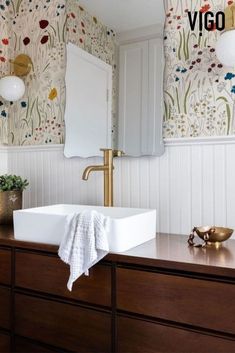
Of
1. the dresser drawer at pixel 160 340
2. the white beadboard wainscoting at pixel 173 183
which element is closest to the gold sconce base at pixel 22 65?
the white beadboard wainscoting at pixel 173 183

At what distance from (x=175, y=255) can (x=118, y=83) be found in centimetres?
98

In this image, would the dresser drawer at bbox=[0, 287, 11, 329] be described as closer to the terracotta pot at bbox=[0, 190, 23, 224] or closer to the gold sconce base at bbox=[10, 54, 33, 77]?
the terracotta pot at bbox=[0, 190, 23, 224]

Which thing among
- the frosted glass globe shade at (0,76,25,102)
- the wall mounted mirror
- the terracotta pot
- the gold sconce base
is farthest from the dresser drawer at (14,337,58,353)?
the gold sconce base

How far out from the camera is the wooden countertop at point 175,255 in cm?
107

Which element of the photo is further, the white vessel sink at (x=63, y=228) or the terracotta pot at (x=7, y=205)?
the terracotta pot at (x=7, y=205)

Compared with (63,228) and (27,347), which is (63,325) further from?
(63,228)

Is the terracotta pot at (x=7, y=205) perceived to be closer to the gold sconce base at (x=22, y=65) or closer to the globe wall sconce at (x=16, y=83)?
the globe wall sconce at (x=16, y=83)

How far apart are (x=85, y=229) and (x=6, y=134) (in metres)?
1.27

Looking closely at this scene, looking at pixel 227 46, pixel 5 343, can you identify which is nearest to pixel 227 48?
pixel 227 46

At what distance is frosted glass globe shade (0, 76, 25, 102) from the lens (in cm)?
205

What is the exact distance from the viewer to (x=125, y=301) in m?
1.20

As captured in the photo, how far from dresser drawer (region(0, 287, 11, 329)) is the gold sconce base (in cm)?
134

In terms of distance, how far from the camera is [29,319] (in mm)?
1438

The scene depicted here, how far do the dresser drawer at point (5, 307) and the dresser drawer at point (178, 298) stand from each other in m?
0.57
